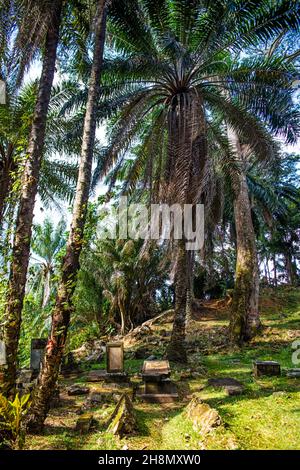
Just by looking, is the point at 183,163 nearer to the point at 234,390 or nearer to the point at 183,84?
the point at 183,84

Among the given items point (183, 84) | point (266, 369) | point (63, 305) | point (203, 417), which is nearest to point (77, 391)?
point (63, 305)

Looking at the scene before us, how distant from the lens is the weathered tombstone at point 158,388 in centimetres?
608

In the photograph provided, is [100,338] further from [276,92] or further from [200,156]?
[276,92]

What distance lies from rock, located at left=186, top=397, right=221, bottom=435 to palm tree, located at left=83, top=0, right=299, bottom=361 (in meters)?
4.53

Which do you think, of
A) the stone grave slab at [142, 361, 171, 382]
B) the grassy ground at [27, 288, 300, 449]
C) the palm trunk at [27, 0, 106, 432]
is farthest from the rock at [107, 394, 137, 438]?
the stone grave slab at [142, 361, 171, 382]

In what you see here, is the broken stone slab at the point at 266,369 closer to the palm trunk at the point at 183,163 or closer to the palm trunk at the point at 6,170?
the palm trunk at the point at 183,163

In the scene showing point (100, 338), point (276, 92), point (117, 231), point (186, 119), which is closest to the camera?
point (276, 92)

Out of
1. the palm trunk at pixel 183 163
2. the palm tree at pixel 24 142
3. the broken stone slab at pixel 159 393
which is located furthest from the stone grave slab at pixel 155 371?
the palm tree at pixel 24 142

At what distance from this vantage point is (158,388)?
6305 millimetres

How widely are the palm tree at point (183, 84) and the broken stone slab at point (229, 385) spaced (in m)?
2.39

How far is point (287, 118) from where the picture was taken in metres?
8.32

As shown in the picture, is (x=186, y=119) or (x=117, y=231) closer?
(x=186, y=119)

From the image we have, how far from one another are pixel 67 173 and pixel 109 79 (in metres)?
4.39
